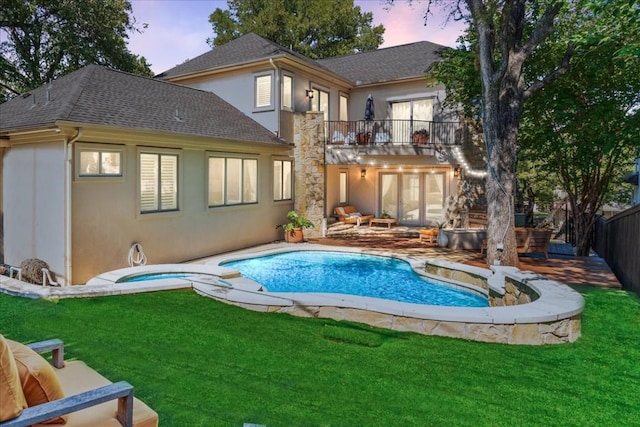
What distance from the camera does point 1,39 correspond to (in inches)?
912

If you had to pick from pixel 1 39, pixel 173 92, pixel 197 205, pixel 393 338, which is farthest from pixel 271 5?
pixel 393 338

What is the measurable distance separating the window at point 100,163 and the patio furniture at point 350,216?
1173 centimetres

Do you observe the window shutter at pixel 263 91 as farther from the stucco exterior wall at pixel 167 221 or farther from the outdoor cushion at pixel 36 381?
the outdoor cushion at pixel 36 381

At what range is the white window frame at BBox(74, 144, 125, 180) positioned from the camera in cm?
941

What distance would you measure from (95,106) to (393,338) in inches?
350

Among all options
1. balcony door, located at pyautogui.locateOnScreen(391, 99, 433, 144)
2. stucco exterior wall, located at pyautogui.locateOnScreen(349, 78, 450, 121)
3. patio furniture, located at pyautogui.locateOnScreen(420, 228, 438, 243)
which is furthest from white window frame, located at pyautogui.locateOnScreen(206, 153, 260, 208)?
stucco exterior wall, located at pyautogui.locateOnScreen(349, 78, 450, 121)

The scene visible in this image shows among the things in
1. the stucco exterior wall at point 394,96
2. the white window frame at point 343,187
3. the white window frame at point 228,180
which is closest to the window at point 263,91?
the white window frame at point 228,180

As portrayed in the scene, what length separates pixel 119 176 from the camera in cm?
1032

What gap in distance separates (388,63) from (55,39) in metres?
17.2

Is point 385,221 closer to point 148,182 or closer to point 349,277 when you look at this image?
point 349,277

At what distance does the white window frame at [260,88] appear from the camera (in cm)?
1662

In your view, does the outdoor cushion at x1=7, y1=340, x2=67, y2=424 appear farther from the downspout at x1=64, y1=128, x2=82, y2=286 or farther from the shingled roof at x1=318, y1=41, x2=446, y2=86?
the shingled roof at x1=318, y1=41, x2=446, y2=86

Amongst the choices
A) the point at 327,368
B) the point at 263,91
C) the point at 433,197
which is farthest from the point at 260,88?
the point at 327,368

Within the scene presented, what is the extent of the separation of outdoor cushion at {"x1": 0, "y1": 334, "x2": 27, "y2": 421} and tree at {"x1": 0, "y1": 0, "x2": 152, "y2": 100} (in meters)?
24.7
